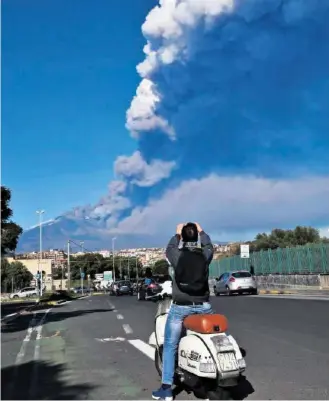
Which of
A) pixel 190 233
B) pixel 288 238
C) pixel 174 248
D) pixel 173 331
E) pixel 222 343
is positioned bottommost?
pixel 222 343

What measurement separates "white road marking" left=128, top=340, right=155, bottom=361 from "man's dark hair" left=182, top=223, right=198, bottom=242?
4006mm

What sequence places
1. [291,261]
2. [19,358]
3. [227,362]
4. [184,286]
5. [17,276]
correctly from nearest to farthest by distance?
[227,362], [184,286], [19,358], [291,261], [17,276]

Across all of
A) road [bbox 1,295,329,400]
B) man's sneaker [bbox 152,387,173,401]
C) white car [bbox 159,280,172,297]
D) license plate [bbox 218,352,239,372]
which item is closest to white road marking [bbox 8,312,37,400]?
road [bbox 1,295,329,400]

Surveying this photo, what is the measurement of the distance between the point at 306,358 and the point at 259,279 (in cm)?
3488

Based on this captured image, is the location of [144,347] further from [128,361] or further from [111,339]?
[111,339]

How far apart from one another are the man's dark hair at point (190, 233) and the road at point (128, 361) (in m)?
1.92

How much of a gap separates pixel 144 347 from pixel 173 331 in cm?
503

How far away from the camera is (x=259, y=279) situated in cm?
4306

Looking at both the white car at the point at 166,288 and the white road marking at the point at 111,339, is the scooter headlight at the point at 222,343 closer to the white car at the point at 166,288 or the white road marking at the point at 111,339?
the white car at the point at 166,288

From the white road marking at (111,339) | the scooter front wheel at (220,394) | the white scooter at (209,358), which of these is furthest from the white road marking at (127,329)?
the scooter front wheel at (220,394)

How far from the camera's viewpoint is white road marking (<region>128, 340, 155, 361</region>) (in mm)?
9834

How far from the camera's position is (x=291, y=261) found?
122 ft

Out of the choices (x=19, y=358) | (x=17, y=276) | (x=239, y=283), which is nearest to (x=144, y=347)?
(x=19, y=358)

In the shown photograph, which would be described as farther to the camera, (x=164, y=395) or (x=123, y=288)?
(x=123, y=288)
